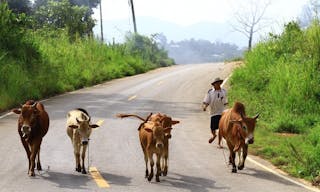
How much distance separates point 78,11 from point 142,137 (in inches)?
1740

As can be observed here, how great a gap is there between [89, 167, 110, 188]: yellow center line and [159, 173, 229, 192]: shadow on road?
3.59 feet

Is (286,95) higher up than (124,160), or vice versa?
(286,95)

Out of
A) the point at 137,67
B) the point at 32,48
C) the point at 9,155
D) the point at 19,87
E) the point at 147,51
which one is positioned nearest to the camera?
the point at 9,155

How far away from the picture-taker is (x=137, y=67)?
47.2 meters

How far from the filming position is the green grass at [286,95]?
534 inches

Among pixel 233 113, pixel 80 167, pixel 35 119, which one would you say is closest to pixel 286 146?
pixel 233 113

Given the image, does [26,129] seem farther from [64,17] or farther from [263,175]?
[64,17]

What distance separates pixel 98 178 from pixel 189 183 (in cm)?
184

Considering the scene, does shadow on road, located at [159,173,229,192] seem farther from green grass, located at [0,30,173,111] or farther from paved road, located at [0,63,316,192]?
green grass, located at [0,30,173,111]

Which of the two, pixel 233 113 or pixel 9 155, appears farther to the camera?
A: pixel 9 155

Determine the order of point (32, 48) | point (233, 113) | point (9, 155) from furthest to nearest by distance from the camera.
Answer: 1. point (32, 48)
2. point (9, 155)
3. point (233, 113)

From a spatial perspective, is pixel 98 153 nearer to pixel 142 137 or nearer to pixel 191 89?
pixel 142 137

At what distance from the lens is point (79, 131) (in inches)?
419

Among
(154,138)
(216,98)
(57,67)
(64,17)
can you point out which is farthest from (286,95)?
(64,17)
